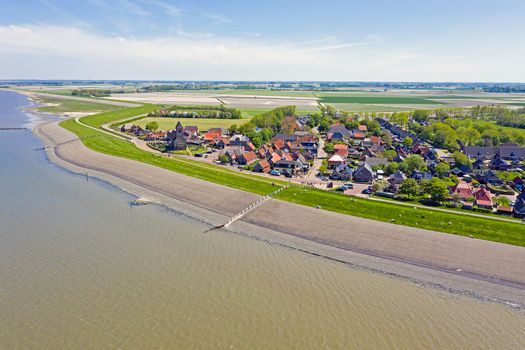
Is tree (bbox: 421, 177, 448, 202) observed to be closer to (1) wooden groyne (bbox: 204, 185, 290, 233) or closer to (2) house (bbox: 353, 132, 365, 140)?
(1) wooden groyne (bbox: 204, 185, 290, 233)

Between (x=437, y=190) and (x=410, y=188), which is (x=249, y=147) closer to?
(x=410, y=188)

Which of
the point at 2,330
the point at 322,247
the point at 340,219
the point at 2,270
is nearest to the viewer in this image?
the point at 2,330

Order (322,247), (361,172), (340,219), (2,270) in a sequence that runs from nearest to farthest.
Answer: (2,270) < (322,247) < (340,219) < (361,172)

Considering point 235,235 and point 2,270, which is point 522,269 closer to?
point 235,235

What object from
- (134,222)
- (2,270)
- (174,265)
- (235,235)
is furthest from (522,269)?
(2,270)

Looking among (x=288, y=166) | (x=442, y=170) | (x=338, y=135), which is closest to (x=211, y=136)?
(x=288, y=166)

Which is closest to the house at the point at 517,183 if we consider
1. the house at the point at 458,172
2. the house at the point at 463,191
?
the house at the point at 458,172
